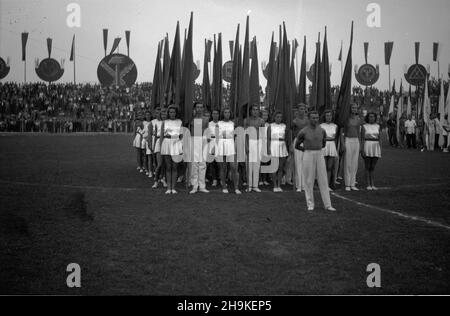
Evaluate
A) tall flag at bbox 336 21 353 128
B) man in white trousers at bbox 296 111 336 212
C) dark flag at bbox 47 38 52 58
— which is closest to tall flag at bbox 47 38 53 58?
dark flag at bbox 47 38 52 58

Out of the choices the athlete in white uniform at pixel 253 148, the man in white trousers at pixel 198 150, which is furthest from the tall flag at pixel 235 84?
the man in white trousers at pixel 198 150

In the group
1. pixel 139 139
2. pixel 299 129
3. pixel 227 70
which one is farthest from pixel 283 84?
pixel 227 70

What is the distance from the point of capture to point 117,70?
14.2 m

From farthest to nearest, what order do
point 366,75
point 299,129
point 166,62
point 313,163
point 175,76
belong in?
point 366,75 → point 166,62 → point 175,76 → point 299,129 → point 313,163

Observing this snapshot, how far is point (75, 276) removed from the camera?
4.65 m

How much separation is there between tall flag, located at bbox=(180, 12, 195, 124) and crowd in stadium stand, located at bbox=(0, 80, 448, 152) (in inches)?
1022

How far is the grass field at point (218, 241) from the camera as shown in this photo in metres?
4.62

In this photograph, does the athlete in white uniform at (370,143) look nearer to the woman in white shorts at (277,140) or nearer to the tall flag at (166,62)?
the woman in white shorts at (277,140)

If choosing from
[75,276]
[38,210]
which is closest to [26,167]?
[38,210]

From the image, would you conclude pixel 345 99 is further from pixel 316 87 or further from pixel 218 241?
pixel 218 241

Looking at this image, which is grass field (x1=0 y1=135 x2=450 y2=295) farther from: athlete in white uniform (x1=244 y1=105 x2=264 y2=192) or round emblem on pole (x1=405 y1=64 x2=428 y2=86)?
round emblem on pole (x1=405 y1=64 x2=428 y2=86)

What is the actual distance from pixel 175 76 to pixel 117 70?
10.9ft
